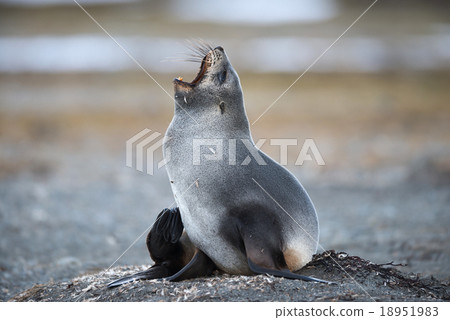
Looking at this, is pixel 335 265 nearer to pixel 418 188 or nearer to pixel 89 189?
pixel 418 188

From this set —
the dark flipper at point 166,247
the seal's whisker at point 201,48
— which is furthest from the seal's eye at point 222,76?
the dark flipper at point 166,247

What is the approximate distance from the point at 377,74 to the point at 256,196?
24.9 meters

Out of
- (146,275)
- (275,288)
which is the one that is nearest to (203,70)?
(146,275)

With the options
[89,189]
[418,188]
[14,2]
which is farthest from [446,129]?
[14,2]

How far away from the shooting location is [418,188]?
46.3ft

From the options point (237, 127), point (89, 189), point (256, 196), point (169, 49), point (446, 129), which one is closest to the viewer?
point (256, 196)

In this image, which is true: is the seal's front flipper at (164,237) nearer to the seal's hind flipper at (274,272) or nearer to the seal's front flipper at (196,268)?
the seal's front flipper at (196,268)

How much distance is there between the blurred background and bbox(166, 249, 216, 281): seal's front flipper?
2.15 meters

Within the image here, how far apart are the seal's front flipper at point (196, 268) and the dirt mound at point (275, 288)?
0.11 m

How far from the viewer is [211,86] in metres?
6.40

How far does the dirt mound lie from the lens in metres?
5.32

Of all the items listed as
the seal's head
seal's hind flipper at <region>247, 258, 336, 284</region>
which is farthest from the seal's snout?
seal's hind flipper at <region>247, 258, 336, 284</region>

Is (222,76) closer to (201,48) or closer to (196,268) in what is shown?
(201,48)

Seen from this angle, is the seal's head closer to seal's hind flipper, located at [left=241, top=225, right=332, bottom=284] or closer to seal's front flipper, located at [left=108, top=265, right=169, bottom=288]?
seal's hind flipper, located at [left=241, top=225, right=332, bottom=284]
